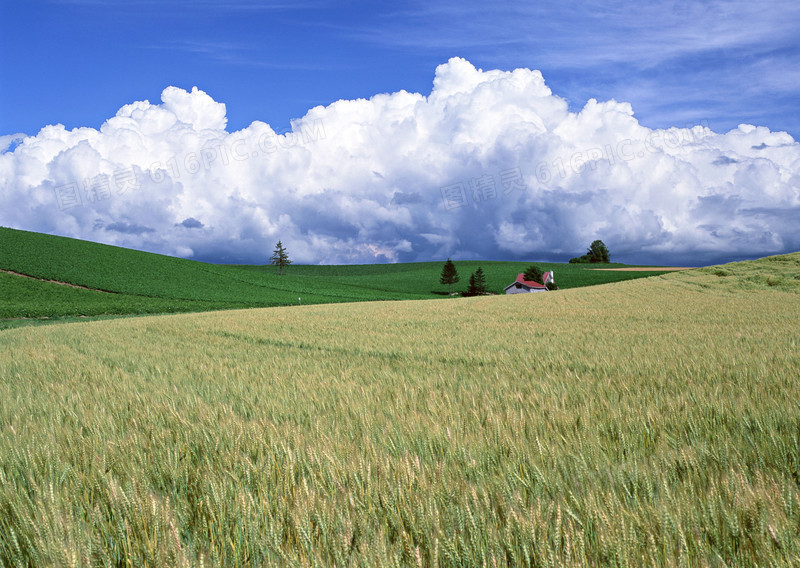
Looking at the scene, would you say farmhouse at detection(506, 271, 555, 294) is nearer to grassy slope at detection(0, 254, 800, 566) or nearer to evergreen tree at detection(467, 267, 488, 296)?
evergreen tree at detection(467, 267, 488, 296)

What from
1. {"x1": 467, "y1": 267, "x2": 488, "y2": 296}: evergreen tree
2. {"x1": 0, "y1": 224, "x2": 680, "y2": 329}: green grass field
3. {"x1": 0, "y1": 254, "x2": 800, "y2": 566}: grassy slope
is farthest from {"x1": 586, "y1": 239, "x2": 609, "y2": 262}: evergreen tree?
{"x1": 0, "y1": 254, "x2": 800, "y2": 566}: grassy slope

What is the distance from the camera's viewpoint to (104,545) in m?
1.70

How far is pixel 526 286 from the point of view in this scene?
73.8 metres

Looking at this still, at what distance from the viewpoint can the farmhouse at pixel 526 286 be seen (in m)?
72.4

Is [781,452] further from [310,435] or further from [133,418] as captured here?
[133,418]

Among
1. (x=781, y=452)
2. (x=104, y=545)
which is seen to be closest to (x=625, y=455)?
(x=781, y=452)

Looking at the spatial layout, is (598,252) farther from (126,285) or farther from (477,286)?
(126,285)

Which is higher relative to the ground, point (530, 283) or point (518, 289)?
point (530, 283)

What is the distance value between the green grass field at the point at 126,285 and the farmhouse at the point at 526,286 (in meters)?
2.97

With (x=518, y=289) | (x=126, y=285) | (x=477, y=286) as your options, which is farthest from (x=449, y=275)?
(x=126, y=285)

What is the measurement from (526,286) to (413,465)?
74.6m

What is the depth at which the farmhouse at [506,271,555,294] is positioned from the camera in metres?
72.4

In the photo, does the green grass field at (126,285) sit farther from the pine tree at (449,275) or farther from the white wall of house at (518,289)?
the white wall of house at (518,289)

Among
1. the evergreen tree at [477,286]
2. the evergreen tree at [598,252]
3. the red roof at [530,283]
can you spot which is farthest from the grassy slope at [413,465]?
the evergreen tree at [598,252]
